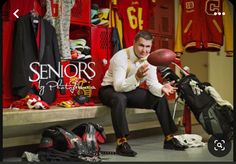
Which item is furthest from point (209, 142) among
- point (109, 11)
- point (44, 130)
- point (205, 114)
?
point (109, 11)

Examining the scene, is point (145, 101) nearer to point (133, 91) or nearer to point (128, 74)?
point (133, 91)

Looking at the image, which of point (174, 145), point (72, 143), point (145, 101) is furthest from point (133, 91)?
point (72, 143)

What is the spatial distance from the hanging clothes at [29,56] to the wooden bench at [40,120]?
0.17 meters

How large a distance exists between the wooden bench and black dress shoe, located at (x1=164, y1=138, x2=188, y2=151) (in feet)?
1.25

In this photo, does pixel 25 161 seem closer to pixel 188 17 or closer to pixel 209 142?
pixel 209 142

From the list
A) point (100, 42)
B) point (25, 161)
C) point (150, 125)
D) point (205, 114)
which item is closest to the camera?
point (25, 161)

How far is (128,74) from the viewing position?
3.09m

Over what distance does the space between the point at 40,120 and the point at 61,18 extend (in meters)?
0.86

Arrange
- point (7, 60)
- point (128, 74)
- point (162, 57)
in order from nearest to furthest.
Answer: point (162, 57) < point (7, 60) < point (128, 74)

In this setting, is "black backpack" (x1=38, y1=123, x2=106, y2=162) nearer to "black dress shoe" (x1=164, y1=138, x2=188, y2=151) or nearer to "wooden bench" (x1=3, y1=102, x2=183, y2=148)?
"wooden bench" (x1=3, y1=102, x2=183, y2=148)

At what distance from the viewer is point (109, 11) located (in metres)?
3.64

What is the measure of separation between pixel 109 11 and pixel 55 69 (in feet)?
2.88

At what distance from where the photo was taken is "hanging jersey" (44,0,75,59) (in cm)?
318

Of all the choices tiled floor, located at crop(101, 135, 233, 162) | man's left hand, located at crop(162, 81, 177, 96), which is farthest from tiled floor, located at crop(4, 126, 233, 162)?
man's left hand, located at crop(162, 81, 177, 96)
